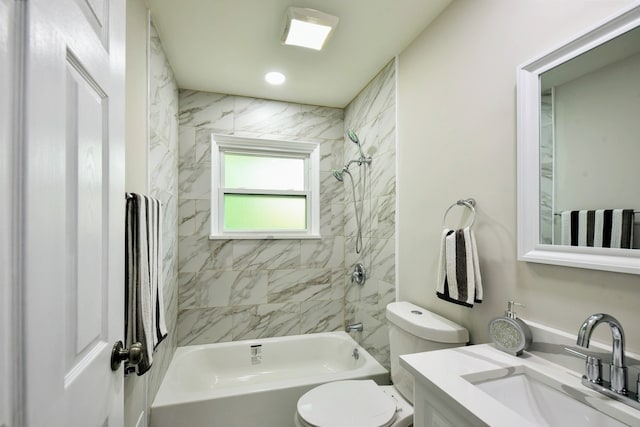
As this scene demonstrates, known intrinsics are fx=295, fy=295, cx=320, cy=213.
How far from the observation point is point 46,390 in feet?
1.56

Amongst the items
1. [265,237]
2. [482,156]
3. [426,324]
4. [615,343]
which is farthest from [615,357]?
[265,237]

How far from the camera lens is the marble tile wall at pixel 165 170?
5.34 ft

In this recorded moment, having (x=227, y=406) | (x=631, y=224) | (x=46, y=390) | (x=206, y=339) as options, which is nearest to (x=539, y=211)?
(x=631, y=224)

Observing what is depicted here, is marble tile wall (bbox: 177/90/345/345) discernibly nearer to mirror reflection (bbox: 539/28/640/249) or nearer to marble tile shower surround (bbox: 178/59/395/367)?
marble tile shower surround (bbox: 178/59/395/367)

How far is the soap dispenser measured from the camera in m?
1.04

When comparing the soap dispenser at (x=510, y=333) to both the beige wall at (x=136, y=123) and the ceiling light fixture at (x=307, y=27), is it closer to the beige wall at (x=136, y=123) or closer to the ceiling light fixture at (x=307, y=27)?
→ the beige wall at (x=136, y=123)

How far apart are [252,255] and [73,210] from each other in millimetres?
2005

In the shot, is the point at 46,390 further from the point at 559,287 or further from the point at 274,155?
the point at 274,155

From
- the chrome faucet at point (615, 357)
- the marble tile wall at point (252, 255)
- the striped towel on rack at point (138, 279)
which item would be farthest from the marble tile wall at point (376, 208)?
the striped towel on rack at point (138, 279)

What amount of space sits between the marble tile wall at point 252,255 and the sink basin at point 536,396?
6.07ft

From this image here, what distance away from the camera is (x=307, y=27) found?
5.35 feet

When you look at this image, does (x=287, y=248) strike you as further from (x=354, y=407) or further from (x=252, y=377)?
(x=354, y=407)

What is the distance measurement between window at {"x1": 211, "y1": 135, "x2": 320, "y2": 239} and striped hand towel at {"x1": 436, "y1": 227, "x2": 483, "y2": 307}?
59.9 inches

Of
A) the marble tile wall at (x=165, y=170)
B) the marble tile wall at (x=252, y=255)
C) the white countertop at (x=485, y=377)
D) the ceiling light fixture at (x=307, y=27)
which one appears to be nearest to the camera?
the white countertop at (x=485, y=377)
